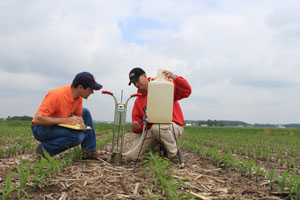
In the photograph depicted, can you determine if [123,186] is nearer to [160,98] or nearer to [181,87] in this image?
[160,98]

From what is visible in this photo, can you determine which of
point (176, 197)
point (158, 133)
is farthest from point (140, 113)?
point (176, 197)

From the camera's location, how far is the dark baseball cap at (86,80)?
3.44 meters

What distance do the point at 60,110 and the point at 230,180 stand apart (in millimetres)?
2487

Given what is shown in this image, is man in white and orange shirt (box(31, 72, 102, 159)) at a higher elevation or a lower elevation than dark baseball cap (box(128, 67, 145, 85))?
lower

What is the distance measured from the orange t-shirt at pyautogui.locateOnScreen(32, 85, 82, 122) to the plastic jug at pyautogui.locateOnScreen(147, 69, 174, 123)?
Result: 1.16m

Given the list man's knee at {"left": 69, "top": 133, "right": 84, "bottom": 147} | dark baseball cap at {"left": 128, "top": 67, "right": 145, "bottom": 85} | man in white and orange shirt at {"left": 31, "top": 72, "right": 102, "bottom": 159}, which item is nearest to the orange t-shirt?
man in white and orange shirt at {"left": 31, "top": 72, "right": 102, "bottom": 159}

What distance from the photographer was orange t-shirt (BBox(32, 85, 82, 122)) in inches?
128

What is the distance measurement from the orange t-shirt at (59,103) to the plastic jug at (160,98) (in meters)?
1.16

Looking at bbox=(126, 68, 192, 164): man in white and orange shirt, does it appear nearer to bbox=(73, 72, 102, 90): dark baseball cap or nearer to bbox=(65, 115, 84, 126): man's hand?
bbox=(73, 72, 102, 90): dark baseball cap

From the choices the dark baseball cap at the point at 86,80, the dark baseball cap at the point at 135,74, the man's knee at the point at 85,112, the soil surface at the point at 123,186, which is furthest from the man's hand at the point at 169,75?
the man's knee at the point at 85,112

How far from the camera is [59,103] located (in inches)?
133

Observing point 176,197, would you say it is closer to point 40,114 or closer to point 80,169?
point 80,169

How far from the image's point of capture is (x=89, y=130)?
12.9ft

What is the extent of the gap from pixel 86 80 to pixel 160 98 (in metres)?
1.10
